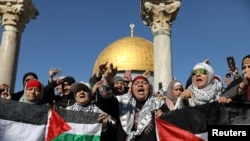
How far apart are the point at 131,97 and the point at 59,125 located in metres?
1.16

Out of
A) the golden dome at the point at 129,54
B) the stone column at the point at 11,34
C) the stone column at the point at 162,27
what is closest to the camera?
the stone column at the point at 162,27

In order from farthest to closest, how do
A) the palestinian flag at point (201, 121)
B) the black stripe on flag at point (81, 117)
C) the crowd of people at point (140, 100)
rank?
the black stripe on flag at point (81, 117)
the crowd of people at point (140, 100)
the palestinian flag at point (201, 121)

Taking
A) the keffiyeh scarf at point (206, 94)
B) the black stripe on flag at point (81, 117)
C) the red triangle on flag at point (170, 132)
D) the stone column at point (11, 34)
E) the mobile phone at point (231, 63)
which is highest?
the stone column at point (11, 34)

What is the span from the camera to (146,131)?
4.95m

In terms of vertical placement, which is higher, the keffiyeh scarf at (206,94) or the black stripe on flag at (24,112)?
the keffiyeh scarf at (206,94)

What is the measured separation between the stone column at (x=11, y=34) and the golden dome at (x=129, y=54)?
29.8 m

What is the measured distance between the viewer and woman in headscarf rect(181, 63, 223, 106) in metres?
4.96

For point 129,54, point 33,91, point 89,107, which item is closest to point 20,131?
point 33,91

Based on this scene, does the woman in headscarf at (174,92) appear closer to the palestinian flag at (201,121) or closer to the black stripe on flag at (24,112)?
the palestinian flag at (201,121)

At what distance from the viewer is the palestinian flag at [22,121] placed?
522 centimetres

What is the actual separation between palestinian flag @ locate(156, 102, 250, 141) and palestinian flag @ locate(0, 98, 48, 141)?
5.80 ft

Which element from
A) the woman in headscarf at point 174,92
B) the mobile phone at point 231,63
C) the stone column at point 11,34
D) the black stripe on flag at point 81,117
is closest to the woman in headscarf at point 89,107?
the black stripe on flag at point 81,117

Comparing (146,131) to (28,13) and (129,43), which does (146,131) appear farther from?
(129,43)

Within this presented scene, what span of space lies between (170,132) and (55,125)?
5.61 ft
